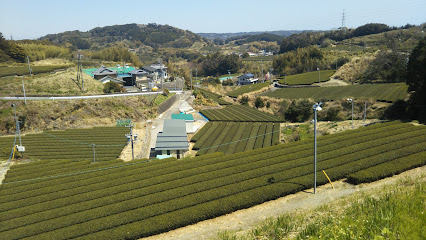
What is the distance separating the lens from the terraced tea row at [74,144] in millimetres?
32812

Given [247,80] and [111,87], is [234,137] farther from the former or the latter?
[247,80]

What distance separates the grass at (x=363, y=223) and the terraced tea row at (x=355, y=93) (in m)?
43.0

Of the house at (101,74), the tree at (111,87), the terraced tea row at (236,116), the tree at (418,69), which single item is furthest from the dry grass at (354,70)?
the house at (101,74)

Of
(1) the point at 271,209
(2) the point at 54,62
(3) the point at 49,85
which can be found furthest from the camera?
(2) the point at 54,62

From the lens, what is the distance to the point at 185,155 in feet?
112

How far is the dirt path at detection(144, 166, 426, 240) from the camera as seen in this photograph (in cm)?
1662

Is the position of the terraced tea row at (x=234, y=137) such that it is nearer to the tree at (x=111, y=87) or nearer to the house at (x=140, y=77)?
the tree at (x=111, y=87)

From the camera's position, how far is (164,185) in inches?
877

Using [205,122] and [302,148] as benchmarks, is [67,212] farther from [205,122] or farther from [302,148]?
[205,122]

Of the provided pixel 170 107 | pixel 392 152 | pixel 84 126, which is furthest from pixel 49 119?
pixel 392 152

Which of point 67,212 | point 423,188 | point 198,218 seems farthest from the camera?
point 67,212

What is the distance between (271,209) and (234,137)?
66.6 feet

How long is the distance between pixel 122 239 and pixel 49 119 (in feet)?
119

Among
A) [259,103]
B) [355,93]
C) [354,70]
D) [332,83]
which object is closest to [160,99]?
[259,103]
